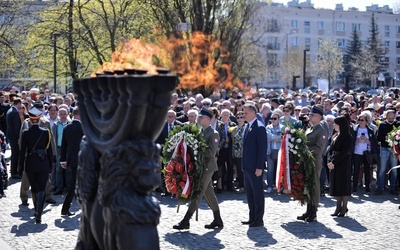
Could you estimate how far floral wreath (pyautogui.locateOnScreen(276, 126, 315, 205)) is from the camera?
478 inches

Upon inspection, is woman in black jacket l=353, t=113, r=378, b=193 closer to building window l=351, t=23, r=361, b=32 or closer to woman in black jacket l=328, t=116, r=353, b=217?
woman in black jacket l=328, t=116, r=353, b=217

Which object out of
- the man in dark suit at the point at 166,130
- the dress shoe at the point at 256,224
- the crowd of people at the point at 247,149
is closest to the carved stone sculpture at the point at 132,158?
the crowd of people at the point at 247,149

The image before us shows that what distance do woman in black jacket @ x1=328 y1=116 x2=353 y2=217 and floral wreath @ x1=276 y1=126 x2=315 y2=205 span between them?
50 centimetres

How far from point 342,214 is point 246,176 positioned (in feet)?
7.48

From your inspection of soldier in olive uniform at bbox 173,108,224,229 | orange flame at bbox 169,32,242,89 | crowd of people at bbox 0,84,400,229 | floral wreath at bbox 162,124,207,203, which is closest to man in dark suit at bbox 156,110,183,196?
crowd of people at bbox 0,84,400,229

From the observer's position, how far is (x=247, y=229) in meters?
11.2

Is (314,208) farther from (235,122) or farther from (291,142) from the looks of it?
(235,122)

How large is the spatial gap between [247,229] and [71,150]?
381cm

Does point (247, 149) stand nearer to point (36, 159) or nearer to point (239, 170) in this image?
point (36, 159)

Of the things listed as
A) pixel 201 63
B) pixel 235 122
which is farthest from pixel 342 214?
pixel 201 63

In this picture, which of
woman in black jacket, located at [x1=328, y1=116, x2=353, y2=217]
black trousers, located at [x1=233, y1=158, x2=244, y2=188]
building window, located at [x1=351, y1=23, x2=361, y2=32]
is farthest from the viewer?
building window, located at [x1=351, y1=23, x2=361, y2=32]

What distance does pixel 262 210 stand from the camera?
1142 centimetres

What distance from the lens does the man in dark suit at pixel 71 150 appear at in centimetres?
1220

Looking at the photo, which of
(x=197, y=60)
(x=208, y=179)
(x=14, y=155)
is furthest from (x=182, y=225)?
(x=197, y=60)
